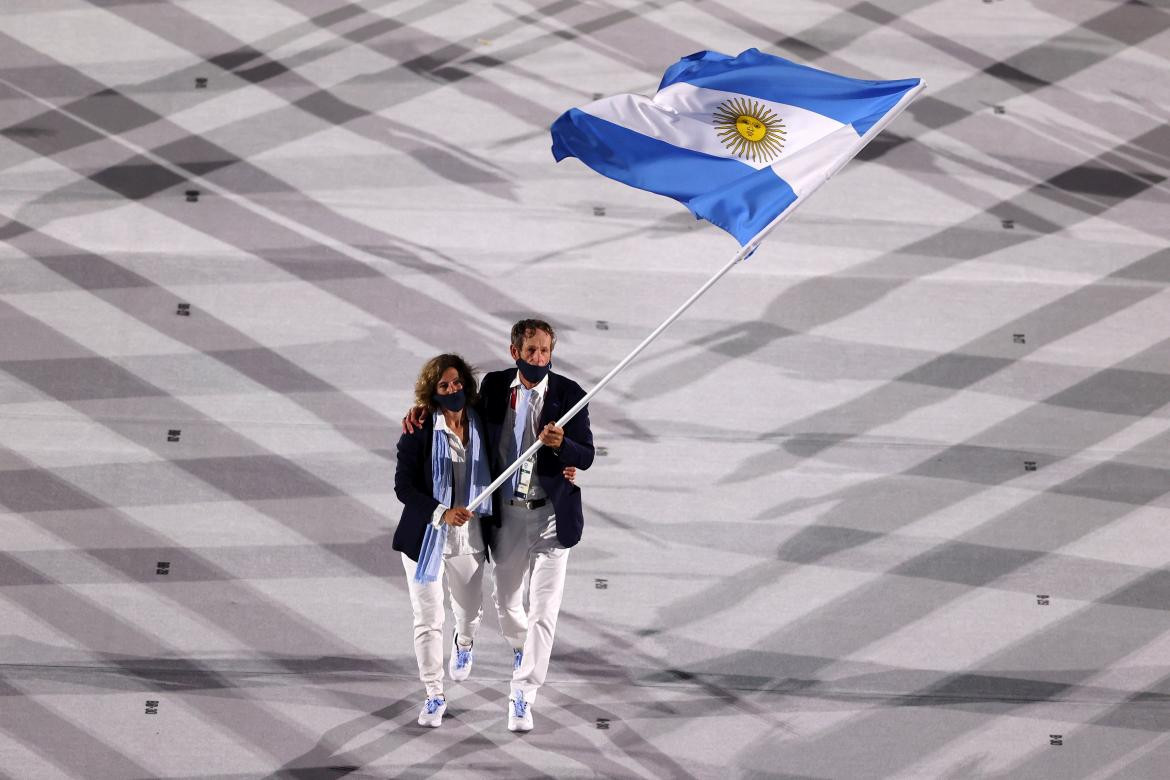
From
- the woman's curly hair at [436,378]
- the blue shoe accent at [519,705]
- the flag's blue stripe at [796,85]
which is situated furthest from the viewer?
the blue shoe accent at [519,705]

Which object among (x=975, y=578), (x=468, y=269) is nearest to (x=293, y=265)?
(x=468, y=269)

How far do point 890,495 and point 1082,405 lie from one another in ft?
3.86

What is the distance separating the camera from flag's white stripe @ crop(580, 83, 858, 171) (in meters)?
6.09

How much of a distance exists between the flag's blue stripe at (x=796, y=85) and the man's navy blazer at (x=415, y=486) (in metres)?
1.70

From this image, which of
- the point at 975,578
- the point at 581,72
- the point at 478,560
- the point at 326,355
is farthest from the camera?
the point at 581,72

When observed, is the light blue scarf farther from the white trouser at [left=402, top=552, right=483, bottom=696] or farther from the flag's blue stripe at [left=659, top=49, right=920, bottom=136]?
the flag's blue stripe at [left=659, top=49, right=920, bottom=136]

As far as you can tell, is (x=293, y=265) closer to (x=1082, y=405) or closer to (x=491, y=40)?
(x=491, y=40)

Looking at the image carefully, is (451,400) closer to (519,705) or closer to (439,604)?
(439,604)

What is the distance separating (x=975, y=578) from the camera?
7141mm

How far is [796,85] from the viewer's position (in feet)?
20.2


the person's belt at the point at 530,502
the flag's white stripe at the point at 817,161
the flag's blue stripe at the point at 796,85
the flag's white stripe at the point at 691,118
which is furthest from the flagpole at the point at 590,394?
the flag's blue stripe at the point at 796,85

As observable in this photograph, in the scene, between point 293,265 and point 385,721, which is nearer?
point 385,721

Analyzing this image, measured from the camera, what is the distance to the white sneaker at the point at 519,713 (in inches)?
252

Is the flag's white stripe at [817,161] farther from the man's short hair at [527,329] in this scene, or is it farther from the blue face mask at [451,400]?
the blue face mask at [451,400]
